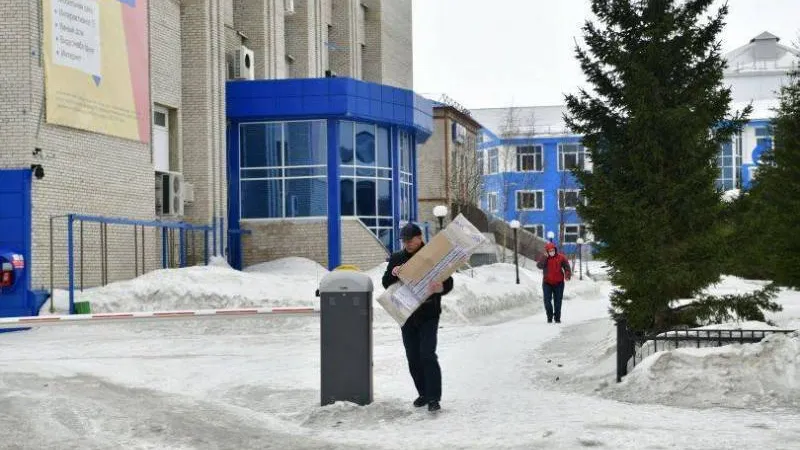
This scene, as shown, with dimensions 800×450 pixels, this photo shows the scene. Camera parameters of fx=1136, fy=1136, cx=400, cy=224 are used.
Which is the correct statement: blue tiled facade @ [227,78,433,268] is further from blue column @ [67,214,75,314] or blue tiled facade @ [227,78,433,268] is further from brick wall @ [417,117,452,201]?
brick wall @ [417,117,452,201]

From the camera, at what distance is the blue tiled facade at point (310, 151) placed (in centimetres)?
3494

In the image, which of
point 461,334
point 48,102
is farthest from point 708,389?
point 48,102

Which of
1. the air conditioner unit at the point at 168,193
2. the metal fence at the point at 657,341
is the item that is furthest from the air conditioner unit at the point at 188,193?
the metal fence at the point at 657,341

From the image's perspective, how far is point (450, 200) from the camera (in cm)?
5866

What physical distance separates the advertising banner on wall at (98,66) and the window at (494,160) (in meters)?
55.2

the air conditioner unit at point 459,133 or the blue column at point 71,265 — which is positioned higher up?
the air conditioner unit at point 459,133

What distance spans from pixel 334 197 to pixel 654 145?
2163cm

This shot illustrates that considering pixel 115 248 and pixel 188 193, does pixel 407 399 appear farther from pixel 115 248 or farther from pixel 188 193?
pixel 188 193

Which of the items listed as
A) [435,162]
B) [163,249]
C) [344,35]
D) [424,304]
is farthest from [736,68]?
[424,304]

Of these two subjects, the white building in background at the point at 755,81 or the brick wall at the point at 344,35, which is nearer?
the brick wall at the point at 344,35

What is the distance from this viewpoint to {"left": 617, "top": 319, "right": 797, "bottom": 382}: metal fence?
35.7 feet

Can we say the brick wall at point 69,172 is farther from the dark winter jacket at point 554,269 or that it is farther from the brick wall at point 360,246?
the dark winter jacket at point 554,269

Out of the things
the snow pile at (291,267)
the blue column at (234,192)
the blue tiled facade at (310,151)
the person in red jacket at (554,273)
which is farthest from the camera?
the blue column at (234,192)

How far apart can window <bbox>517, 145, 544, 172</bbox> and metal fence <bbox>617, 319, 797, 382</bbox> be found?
76298mm
